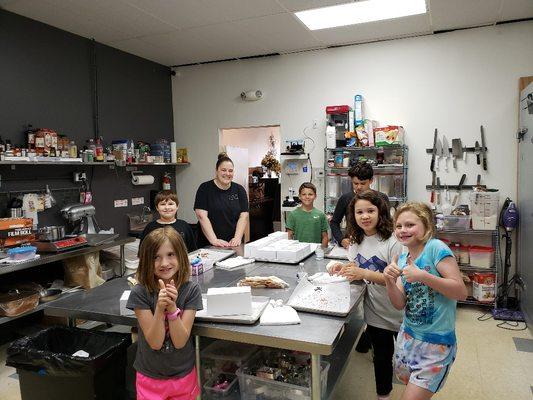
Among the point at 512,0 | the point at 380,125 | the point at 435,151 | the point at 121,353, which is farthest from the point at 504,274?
the point at 121,353

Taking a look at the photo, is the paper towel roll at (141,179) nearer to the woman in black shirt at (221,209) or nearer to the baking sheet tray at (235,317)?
the woman in black shirt at (221,209)

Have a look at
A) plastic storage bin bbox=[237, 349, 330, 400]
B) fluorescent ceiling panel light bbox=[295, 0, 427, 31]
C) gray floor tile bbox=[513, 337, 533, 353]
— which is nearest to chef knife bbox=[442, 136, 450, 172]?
fluorescent ceiling panel light bbox=[295, 0, 427, 31]

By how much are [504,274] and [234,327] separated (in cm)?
336

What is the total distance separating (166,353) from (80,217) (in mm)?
2684

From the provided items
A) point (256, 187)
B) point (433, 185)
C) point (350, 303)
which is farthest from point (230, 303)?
point (256, 187)

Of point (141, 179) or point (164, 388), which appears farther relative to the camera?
point (141, 179)

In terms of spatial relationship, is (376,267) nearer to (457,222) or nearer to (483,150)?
(457,222)

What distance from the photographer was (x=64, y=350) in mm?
2074

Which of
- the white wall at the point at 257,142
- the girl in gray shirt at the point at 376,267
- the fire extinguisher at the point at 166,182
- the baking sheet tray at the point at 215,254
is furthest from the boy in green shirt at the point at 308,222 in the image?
the white wall at the point at 257,142

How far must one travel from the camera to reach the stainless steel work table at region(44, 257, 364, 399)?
1521mm

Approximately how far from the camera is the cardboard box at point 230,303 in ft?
5.49

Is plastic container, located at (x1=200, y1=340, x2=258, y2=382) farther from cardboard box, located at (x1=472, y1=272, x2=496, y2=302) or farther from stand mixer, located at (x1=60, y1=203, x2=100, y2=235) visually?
cardboard box, located at (x1=472, y1=272, x2=496, y2=302)

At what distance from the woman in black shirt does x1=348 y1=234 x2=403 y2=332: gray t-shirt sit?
135 cm

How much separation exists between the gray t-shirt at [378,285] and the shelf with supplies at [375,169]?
217 cm
